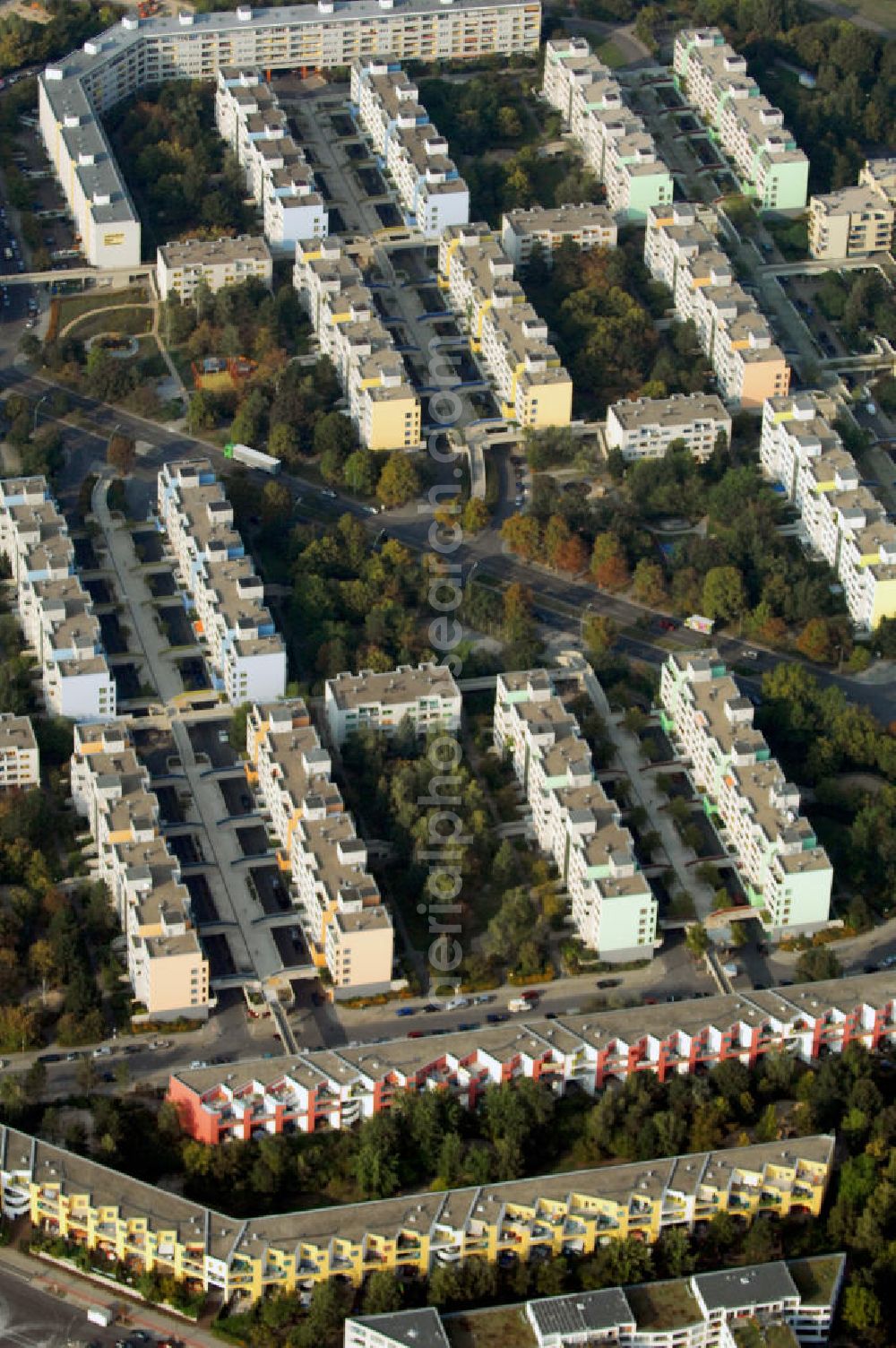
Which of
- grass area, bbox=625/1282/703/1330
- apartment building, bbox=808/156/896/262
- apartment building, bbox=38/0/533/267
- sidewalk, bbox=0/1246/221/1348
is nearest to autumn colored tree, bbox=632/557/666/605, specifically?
apartment building, bbox=808/156/896/262

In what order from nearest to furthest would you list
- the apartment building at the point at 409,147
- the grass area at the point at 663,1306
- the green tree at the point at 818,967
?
the grass area at the point at 663,1306, the green tree at the point at 818,967, the apartment building at the point at 409,147

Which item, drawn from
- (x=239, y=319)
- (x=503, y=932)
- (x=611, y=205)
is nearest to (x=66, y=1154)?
(x=503, y=932)

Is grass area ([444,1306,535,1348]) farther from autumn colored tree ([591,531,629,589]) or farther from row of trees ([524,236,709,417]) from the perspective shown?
row of trees ([524,236,709,417])

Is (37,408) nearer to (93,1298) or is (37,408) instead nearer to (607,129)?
(607,129)

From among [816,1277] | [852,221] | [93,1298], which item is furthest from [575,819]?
[852,221]

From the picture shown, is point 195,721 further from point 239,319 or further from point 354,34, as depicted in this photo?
point 354,34

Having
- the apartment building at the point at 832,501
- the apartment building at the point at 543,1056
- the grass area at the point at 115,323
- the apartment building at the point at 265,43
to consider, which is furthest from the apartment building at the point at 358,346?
the apartment building at the point at 543,1056

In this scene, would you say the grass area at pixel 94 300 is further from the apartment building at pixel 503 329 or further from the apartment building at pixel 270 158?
the apartment building at pixel 503 329
